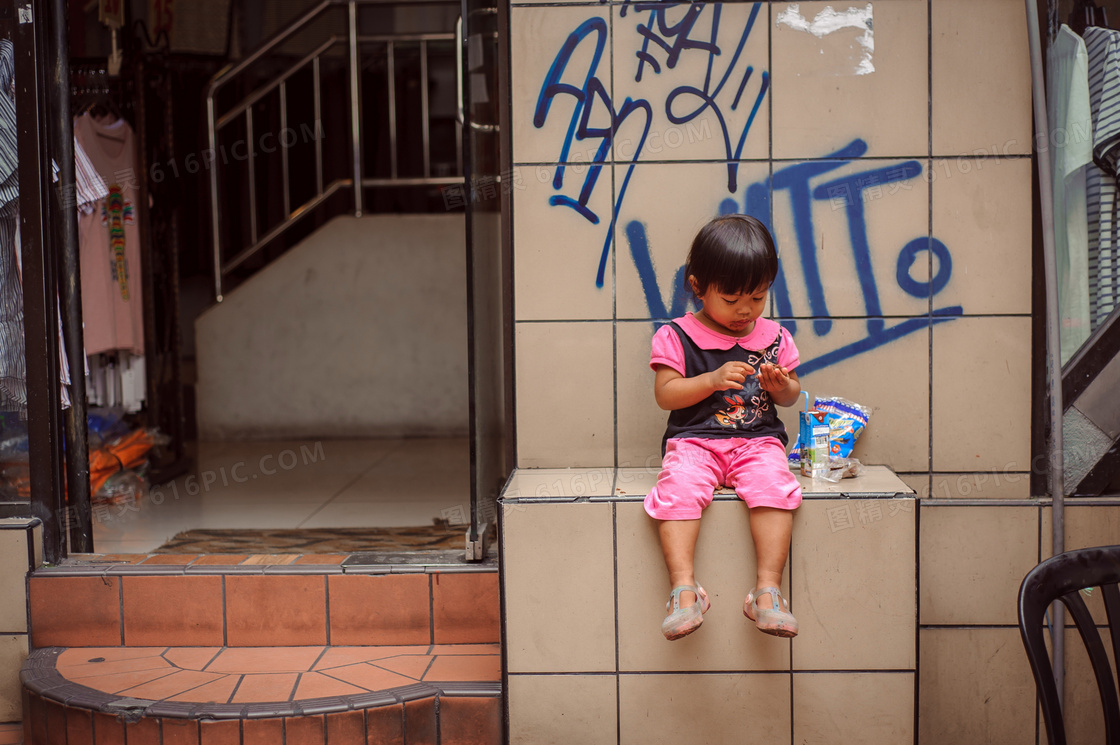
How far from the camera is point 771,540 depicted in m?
2.08

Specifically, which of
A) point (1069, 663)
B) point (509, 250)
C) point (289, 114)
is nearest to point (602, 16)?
point (509, 250)

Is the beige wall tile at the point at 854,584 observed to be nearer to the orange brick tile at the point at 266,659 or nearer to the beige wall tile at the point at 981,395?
the beige wall tile at the point at 981,395

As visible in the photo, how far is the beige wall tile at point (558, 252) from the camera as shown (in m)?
2.56

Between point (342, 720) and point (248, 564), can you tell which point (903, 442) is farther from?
point (248, 564)

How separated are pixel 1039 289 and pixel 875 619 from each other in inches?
43.7

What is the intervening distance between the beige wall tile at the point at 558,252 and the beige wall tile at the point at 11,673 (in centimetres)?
192

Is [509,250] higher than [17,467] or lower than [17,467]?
higher

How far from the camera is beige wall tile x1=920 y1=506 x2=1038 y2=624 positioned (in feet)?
8.21

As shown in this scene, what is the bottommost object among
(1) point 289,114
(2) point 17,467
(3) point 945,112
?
(2) point 17,467

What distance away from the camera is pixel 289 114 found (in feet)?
22.2

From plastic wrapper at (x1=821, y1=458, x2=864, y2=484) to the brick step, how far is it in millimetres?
1051

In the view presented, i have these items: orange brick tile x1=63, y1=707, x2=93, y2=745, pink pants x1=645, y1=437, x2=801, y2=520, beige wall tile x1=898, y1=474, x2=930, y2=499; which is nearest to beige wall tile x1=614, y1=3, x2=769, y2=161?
pink pants x1=645, y1=437, x2=801, y2=520

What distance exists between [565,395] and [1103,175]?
5.59 feet

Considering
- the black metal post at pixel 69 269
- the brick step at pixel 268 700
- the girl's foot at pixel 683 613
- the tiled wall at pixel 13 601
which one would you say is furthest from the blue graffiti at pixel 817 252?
the tiled wall at pixel 13 601
